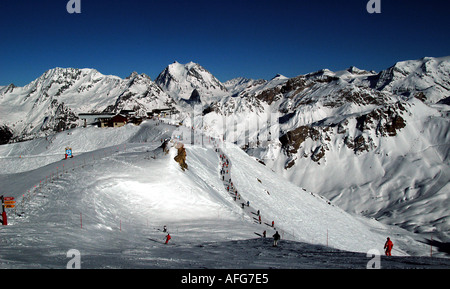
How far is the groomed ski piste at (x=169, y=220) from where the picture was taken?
49.5 feet

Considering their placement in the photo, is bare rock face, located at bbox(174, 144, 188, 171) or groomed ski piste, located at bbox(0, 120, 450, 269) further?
bare rock face, located at bbox(174, 144, 188, 171)

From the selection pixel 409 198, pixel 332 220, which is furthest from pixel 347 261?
pixel 409 198

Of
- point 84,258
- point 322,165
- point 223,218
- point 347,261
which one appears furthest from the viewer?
point 322,165

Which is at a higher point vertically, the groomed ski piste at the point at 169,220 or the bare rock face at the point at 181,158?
the bare rock face at the point at 181,158

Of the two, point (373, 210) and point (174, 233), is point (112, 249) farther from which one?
point (373, 210)

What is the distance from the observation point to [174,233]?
23.3 metres

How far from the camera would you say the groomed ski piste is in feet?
49.5

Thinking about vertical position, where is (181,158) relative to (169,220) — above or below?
above

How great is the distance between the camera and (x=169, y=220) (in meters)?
26.9

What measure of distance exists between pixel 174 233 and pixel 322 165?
170 m

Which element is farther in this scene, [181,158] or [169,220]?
[181,158]

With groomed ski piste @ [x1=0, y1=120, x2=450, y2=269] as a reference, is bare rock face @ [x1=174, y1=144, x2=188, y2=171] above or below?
above

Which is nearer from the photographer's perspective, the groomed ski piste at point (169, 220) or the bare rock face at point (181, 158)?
the groomed ski piste at point (169, 220)
